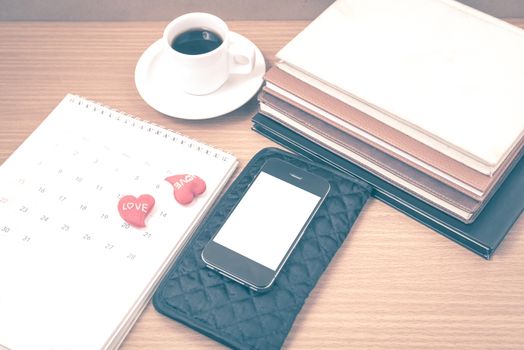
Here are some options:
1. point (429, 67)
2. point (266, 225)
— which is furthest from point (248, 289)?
point (429, 67)

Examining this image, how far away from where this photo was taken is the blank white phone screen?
66 centimetres

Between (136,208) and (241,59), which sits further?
(241,59)

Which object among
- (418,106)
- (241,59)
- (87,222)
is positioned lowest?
(87,222)

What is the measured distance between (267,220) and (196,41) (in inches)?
11.1

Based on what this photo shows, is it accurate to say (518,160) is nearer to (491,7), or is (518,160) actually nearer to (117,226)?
(491,7)

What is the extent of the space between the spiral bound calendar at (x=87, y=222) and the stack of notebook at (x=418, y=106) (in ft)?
0.45

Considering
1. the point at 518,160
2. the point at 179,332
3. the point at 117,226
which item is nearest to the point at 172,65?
the point at 117,226

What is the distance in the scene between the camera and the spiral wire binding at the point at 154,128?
0.75 meters

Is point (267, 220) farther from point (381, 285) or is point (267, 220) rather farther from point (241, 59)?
point (241, 59)

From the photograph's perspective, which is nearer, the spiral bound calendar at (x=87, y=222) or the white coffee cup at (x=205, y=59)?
the spiral bound calendar at (x=87, y=222)

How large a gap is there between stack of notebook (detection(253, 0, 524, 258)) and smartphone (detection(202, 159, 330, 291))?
55 mm

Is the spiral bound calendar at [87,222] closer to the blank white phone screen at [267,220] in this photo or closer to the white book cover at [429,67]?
the blank white phone screen at [267,220]

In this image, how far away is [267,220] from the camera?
2.24 feet

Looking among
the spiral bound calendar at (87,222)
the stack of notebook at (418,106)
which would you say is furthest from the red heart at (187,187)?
the stack of notebook at (418,106)
